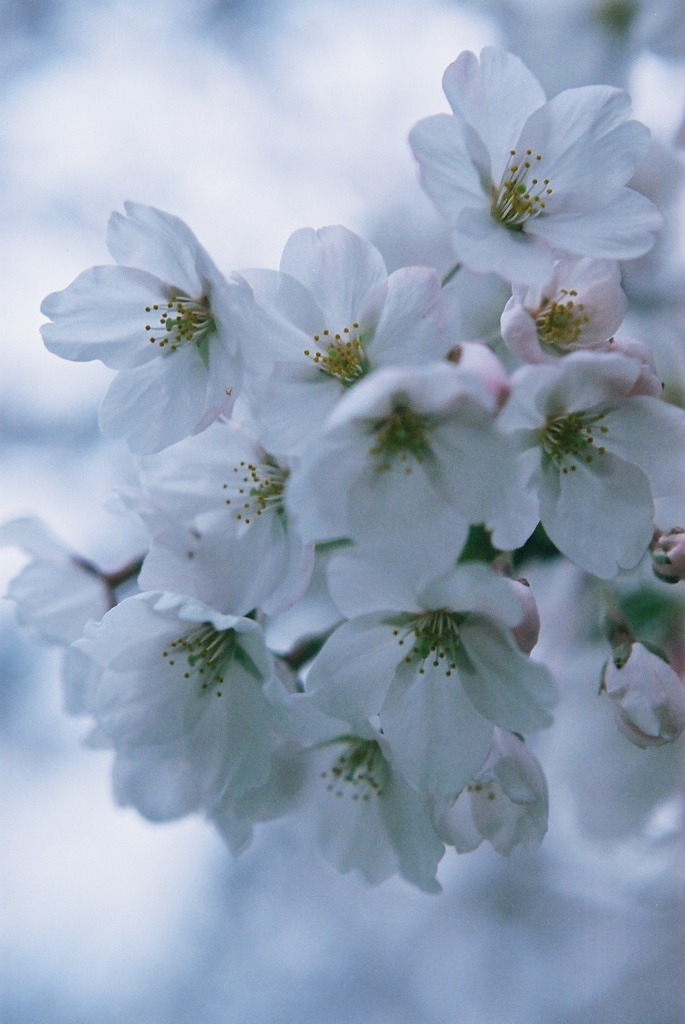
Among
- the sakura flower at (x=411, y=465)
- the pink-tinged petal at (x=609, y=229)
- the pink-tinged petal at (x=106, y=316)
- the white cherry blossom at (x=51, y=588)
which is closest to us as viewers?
the sakura flower at (x=411, y=465)

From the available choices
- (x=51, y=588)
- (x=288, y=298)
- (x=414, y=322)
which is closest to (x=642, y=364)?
(x=414, y=322)

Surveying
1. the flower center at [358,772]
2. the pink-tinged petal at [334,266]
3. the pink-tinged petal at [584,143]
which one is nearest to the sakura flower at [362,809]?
the flower center at [358,772]

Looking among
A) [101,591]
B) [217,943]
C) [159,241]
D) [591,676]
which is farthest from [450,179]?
[217,943]

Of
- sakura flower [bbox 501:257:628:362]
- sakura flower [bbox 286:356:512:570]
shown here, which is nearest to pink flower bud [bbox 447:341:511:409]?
sakura flower [bbox 286:356:512:570]

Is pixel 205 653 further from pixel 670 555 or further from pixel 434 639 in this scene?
pixel 670 555

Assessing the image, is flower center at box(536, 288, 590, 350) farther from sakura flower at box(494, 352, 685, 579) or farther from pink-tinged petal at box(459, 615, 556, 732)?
pink-tinged petal at box(459, 615, 556, 732)

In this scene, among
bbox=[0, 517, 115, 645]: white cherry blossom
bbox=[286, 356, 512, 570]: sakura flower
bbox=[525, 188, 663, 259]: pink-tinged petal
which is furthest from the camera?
bbox=[0, 517, 115, 645]: white cherry blossom

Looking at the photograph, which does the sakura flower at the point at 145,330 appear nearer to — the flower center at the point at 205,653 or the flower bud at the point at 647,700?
the flower center at the point at 205,653
